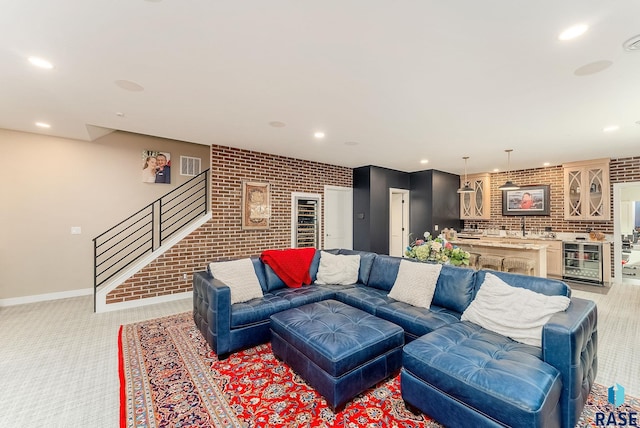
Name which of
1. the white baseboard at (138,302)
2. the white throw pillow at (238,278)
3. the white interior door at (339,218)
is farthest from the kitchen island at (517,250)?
the white baseboard at (138,302)

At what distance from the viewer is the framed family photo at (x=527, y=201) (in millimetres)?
6516

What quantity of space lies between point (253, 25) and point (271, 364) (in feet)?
9.08

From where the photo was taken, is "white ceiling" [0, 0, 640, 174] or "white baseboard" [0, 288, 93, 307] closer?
"white ceiling" [0, 0, 640, 174]

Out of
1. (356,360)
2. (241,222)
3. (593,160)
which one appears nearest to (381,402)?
(356,360)

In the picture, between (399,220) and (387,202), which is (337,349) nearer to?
(387,202)

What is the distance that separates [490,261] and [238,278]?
459 cm

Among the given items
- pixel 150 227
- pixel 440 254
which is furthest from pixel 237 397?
pixel 150 227

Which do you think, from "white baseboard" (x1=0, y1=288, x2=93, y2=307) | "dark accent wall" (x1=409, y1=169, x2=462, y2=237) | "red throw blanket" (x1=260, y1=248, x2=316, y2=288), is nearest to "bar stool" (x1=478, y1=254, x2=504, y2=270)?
"dark accent wall" (x1=409, y1=169, x2=462, y2=237)

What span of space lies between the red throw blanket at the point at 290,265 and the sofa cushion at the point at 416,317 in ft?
4.01

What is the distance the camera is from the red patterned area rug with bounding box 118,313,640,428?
1800 millimetres

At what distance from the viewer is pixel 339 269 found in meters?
3.76

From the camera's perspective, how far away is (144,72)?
2354 millimetres

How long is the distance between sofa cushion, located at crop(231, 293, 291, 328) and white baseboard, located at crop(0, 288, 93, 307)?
3.69m

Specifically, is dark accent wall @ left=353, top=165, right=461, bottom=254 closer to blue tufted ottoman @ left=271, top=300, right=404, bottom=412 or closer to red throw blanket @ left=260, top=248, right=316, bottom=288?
red throw blanket @ left=260, top=248, right=316, bottom=288
